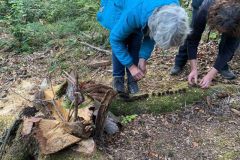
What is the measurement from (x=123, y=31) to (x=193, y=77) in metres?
1.00

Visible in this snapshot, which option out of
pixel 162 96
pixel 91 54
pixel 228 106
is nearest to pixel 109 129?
pixel 162 96

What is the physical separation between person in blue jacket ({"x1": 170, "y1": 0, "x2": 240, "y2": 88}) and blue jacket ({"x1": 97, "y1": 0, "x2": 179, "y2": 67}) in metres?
0.33

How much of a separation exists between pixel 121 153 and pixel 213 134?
32.4 inches

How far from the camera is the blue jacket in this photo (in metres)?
2.79

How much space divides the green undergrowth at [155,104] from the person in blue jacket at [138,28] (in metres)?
0.16

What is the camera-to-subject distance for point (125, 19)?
2.91 meters

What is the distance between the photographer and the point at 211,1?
3.08m

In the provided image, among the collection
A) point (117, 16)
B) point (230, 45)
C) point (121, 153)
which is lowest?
point (121, 153)

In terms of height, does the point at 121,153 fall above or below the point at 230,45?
below

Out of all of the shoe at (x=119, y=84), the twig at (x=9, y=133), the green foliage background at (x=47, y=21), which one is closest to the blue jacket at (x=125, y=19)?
the shoe at (x=119, y=84)

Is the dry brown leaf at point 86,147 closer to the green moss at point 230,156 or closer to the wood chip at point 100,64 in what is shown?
the green moss at point 230,156

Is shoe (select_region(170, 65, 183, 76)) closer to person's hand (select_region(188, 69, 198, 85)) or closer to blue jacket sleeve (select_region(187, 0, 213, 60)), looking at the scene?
person's hand (select_region(188, 69, 198, 85))

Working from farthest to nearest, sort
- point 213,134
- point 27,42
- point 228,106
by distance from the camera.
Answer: point 27,42, point 228,106, point 213,134

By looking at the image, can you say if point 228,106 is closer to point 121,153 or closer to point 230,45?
point 230,45
